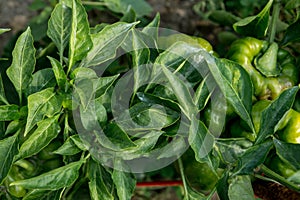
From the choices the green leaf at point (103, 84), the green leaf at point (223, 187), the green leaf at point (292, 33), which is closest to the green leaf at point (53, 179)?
the green leaf at point (103, 84)

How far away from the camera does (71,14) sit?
2.63 feet

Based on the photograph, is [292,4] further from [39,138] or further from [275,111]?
[39,138]

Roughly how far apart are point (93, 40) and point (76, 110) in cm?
12

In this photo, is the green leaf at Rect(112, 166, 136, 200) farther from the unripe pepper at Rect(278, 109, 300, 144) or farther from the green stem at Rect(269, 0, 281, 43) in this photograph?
the green stem at Rect(269, 0, 281, 43)

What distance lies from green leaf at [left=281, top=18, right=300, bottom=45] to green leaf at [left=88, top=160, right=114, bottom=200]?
17.3 inches

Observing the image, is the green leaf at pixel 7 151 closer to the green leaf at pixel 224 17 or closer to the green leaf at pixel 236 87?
the green leaf at pixel 236 87

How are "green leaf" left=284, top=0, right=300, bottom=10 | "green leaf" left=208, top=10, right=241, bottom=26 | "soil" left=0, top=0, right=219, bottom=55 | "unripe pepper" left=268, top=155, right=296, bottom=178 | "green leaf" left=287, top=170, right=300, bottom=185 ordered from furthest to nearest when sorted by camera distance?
"soil" left=0, top=0, right=219, bottom=55 → "green leaf" left=208, top=10, right=241, bottom=26 → "green leaf" left=284, top=0, right=300, bottom=10 → "unripe pepper" left=268, top=155, right=296, bottom=178 → "green leaf" left=287, top=170, right=300, bottom=185

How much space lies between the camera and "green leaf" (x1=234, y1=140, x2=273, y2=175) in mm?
767

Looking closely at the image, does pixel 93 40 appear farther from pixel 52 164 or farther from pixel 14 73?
pixel 52 164

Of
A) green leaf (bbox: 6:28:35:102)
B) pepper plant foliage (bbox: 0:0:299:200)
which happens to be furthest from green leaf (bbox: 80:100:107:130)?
green leaf (bbox: 6:28:35:102)

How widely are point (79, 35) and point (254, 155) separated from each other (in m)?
0.32

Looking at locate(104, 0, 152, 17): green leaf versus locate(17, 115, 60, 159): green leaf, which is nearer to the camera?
locate(17, 115, 60, 159): green leaf

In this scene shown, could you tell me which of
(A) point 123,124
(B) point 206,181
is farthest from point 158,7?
(A) point 123,124

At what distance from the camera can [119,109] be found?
84 cm
